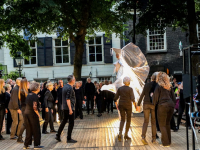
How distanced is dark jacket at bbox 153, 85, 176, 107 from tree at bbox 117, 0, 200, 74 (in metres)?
9.31

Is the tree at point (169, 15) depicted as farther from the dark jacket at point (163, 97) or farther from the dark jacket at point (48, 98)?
the dark jacket at point (163, 97)

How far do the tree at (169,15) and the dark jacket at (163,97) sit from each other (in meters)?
9.31

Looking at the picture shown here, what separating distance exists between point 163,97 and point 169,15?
1182cm

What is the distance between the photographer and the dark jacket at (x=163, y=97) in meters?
8.73

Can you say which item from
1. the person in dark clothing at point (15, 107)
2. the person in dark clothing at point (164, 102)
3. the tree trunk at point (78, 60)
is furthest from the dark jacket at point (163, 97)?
the tree trunk at point (78, 60)

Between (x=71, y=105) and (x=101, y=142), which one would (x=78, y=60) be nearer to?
(x=71, y=105)

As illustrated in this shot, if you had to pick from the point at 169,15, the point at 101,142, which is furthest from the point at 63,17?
the point at 101,142

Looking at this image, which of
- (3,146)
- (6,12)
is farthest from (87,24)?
(3,146)

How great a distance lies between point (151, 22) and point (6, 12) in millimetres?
8507

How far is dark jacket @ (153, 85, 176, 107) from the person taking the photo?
344 inches

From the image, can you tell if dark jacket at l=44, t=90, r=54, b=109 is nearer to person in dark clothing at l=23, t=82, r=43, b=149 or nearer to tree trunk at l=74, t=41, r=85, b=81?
person in dark clothing at l=23, t=82, r=43, b=149

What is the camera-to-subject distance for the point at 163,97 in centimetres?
874

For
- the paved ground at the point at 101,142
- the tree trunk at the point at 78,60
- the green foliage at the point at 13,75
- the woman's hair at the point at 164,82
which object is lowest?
the paved ground at the point at 101,142

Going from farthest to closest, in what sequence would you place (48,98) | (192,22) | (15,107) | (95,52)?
(95,52) → (192,22) → (48,98) → (15,107)
